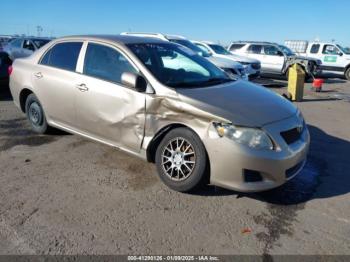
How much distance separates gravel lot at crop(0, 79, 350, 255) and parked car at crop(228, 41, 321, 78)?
13385 mm

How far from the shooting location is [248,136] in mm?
3514

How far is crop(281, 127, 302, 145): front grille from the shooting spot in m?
3.73

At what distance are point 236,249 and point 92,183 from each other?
1.90 metres

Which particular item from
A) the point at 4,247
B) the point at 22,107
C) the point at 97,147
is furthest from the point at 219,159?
the point at 22,107

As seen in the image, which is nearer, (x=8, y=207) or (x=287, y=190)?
(x=8, y=207)

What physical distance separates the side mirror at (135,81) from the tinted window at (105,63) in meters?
0.21

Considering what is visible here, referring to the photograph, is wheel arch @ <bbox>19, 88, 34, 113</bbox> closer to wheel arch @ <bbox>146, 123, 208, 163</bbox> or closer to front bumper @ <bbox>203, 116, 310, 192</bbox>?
wheel arch @ <bbox>146, 123, 208, 163</bbox>

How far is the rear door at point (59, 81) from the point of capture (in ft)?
16.1

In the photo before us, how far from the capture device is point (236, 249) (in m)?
3.02

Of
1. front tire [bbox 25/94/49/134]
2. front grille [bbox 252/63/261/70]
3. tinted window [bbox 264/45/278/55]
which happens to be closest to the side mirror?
front tire [bbox 25/94/49/134]

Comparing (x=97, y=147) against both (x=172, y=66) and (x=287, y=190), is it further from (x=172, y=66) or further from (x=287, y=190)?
(x=287, y=190)

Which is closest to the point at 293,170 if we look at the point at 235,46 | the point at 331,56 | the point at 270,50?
the point at 270,50

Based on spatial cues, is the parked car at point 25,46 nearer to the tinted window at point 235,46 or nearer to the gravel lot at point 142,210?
the tinted window at point 235,46

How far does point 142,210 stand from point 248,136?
1281 millimetres
